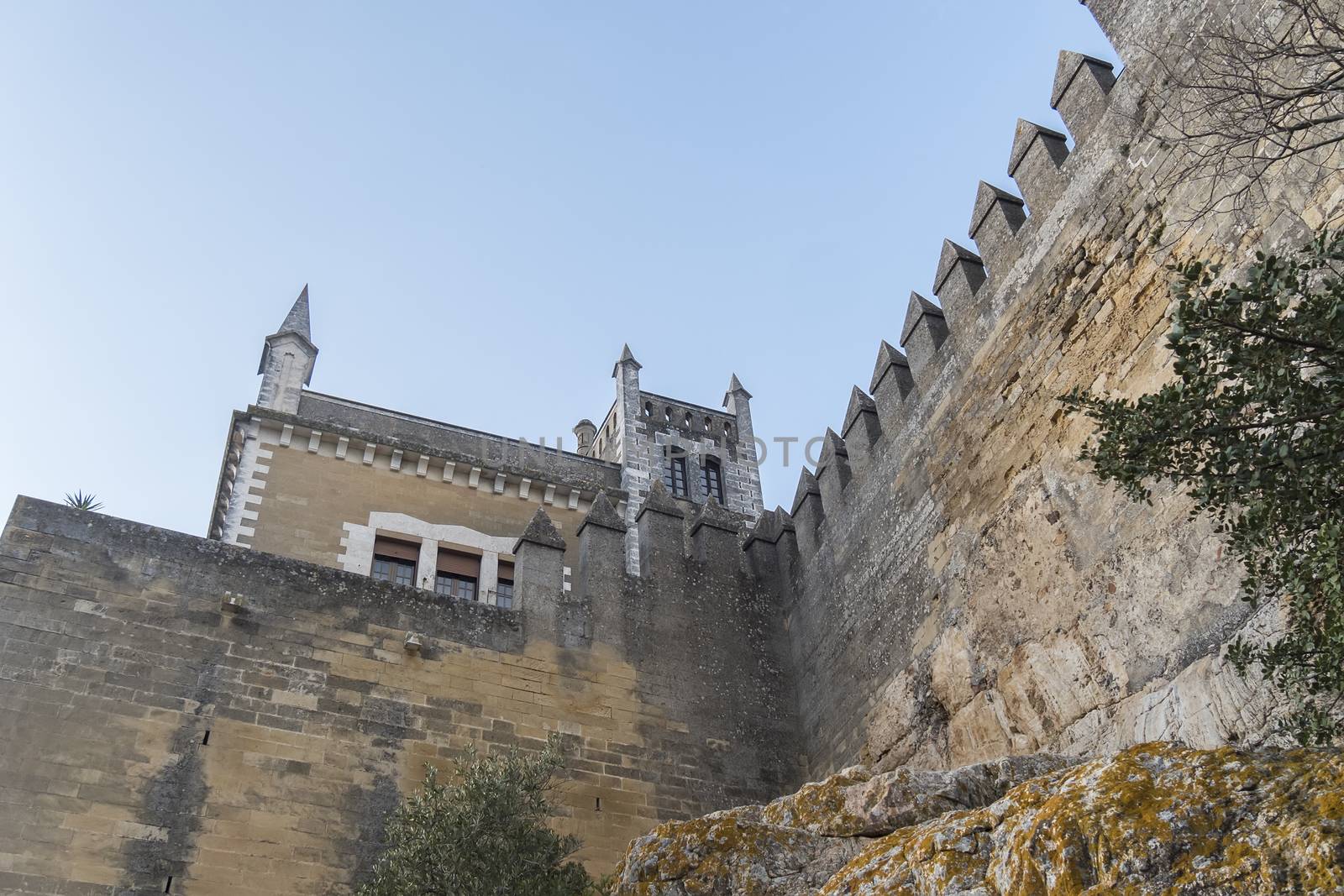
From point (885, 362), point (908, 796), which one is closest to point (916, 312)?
point (885, 362)

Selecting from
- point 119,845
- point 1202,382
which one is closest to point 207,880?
point 119,845

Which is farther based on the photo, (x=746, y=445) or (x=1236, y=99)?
(x=746, y=445)

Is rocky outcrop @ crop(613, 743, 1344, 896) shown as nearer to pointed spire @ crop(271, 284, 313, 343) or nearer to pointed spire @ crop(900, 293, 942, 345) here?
pointed spire @ crop(900, 293, 942, 345)

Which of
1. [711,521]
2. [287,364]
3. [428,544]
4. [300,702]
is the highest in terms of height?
[287,364]

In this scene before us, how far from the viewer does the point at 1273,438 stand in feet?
15.5

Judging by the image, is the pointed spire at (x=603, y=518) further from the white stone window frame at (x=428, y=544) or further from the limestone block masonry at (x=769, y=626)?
the white stone window frame at (x=428, y=544)

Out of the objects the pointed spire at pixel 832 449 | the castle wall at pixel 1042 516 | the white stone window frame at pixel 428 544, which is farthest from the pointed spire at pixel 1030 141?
the white stone window frame at pixel 428 544

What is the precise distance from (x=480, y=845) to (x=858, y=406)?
5.96 meters

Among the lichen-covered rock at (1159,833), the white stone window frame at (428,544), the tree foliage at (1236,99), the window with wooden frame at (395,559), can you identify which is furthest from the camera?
the window with wooden frame at (395,559)

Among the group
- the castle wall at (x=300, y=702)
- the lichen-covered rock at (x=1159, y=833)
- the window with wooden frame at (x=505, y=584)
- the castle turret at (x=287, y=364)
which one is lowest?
the lichen-covered rock at (x=1159, y=833)

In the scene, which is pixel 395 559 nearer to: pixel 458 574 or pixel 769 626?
pixel 458 574

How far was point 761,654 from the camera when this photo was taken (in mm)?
12555

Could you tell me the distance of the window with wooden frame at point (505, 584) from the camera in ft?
49.6

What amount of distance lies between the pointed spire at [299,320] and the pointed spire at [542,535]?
6.72m
